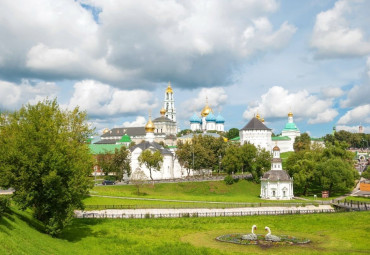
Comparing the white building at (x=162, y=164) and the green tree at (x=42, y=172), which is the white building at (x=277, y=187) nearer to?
the white building at (x=162, y=164)

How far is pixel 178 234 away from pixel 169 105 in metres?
139

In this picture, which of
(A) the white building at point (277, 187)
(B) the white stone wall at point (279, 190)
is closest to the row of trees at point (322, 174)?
(A) the white building at point (277, 187)

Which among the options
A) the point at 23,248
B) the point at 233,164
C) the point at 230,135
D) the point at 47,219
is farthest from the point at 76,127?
the point at 230,135

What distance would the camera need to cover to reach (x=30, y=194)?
31.2m

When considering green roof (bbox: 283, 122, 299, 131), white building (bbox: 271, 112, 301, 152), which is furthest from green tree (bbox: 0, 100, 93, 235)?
green roof (bbox: 283, 122, 299, 131)

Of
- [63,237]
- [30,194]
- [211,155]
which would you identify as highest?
[211,155]

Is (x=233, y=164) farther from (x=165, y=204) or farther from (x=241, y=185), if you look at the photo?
(x=165, y=204)

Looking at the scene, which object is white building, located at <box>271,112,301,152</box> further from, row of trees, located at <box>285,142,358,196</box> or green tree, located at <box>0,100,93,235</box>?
green tree, located at <box>0,100,93,235</box>

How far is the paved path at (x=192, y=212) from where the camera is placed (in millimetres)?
45938

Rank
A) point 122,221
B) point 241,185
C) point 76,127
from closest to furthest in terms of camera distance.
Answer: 1. point 122,221
2. point 76,127
3. point 241,185

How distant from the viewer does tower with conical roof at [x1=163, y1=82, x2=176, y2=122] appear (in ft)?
573

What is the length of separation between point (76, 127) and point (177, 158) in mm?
46229

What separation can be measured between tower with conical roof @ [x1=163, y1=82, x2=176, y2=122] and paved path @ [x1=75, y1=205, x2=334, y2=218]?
404 ft

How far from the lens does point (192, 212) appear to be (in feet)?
160
